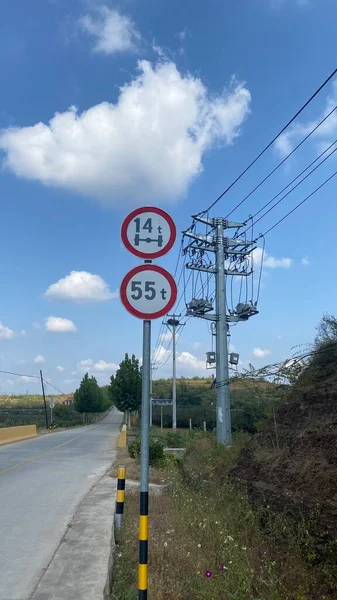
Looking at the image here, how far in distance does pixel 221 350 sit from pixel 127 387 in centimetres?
4073

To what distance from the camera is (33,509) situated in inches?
345

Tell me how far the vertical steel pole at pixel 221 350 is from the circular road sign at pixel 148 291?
14.1 m

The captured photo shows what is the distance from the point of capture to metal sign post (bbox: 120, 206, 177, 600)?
3.71 m

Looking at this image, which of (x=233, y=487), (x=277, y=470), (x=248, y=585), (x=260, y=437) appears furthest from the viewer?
(x=260, y=437)

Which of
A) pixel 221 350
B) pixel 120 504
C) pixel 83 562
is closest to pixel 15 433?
pixel 221 350

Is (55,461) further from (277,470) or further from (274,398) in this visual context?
(277,470)

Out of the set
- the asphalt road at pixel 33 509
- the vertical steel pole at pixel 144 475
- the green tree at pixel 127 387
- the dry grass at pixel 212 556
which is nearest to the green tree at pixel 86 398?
the green tree at pixel 127 387

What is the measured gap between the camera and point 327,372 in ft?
33.6

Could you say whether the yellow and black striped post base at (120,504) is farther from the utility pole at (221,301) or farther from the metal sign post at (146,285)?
the utility pole at (221,301)

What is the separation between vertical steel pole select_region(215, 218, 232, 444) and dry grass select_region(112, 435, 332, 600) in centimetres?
995

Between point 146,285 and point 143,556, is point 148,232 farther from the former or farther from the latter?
point 143,556

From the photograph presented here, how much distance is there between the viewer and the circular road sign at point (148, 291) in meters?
3.93

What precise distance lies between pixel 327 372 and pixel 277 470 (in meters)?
3.23

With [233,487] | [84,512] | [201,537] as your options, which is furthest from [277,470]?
[84,512]
